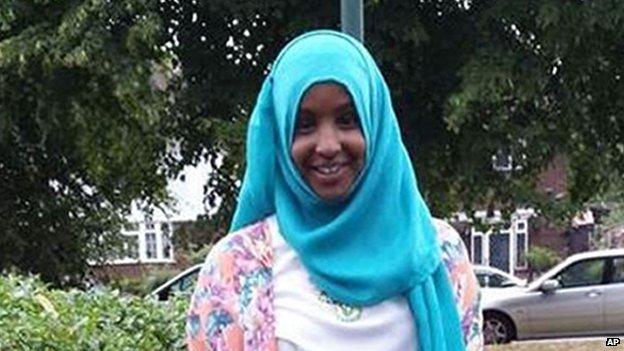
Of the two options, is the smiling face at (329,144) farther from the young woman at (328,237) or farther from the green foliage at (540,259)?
the green foliage at (540,259)

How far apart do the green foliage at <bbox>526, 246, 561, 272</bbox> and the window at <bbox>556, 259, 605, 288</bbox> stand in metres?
16.3

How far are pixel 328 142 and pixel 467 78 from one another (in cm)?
574

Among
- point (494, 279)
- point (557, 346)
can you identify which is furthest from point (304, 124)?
point (494, 279)

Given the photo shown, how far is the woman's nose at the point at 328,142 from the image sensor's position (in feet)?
5.88

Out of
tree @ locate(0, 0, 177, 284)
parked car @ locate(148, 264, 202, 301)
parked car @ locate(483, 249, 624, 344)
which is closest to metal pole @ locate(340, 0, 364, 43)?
parked car @ locate(148, 264, 202, 301)

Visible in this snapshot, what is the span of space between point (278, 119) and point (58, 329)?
7.76 ft

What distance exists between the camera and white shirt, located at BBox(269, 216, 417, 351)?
1.81 meters

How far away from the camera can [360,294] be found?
5.92 feet

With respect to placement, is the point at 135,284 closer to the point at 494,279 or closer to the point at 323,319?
the point at 494,279

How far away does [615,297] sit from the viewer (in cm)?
1523

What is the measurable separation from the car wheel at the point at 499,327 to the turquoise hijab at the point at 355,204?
13743 mm

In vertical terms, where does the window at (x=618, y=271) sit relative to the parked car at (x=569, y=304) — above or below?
above

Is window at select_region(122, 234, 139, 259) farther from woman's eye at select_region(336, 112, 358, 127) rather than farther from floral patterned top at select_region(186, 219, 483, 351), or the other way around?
woman's eye at select_region(336, 112, 358, 127)

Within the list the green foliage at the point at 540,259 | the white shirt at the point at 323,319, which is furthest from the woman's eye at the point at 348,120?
the green foliage at the point at 540,259
